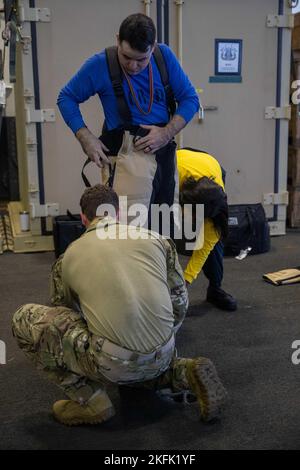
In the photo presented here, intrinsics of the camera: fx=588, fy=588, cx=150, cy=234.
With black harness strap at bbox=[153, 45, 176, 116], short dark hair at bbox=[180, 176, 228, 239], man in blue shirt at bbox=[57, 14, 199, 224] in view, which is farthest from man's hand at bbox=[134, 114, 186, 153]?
short dark hair at bbox=[180, 176, 228, 239]

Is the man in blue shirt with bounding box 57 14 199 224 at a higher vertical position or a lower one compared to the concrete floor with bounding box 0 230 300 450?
higher

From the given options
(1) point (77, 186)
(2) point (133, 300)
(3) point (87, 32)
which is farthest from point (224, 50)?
(2) point (133, 300)

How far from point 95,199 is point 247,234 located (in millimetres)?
2227

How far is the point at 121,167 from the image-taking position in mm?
2400

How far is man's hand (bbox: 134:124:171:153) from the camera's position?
2369 mm

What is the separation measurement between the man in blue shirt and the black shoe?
69 centimetres

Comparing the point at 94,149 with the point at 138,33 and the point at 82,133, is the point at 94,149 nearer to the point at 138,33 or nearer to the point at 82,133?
the point at 82,133

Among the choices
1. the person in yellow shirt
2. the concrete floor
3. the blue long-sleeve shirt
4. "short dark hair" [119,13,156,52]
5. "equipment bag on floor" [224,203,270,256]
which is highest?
"short dark hair" [119,13,156,52]

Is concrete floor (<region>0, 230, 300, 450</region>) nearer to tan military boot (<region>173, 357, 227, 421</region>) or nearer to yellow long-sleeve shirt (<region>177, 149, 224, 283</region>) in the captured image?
tan military boot (<region>173, 357, 227, 421</region>)

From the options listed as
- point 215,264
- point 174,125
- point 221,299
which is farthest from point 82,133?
point 221,299

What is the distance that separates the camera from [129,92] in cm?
237

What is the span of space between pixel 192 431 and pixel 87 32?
2709 mm
